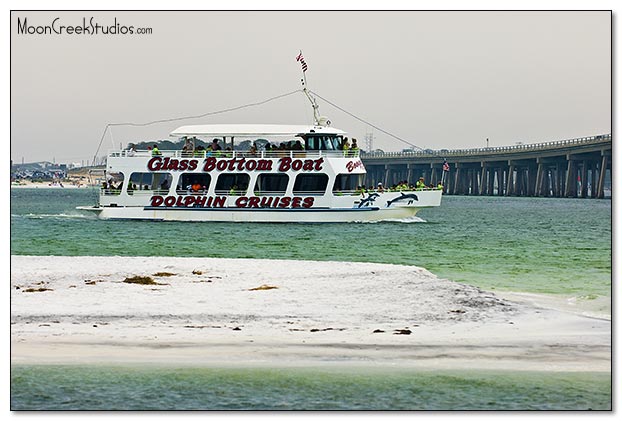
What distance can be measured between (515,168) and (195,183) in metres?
52.7

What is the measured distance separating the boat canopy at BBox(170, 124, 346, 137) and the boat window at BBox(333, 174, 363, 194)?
2.29 metres

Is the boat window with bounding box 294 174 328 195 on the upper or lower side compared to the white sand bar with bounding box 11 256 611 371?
upper

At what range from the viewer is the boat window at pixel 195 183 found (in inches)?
1797

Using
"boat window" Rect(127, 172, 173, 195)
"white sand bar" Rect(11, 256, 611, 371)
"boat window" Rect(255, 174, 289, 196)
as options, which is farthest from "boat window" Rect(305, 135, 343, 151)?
"white sand bar" Rect(11, 256, 611, 371)

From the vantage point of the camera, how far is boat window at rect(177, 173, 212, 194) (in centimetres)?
4566

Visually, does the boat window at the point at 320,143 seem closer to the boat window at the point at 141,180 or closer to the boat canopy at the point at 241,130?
the boat canopy at the point at 241,130

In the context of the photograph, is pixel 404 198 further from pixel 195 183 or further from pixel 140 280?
pixel 140 280

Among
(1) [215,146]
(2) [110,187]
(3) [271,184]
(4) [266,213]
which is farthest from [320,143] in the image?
(2) [110,187]

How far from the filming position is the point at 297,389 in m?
13.9

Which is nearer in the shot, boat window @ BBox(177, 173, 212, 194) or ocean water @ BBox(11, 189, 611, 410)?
ocean water @ BBox(11, 189, 611, 410)

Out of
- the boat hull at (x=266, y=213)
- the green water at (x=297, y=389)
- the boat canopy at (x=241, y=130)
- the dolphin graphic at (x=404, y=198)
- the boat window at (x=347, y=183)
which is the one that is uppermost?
the boat canopy at (x=241, y=130)

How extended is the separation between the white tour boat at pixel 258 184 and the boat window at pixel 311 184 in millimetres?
40

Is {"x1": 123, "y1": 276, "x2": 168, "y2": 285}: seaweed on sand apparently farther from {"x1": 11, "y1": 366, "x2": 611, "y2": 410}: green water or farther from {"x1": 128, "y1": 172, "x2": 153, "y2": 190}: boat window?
{"x1": 128, "y1": 172, "x2": 153, "y2": 190}: boat window

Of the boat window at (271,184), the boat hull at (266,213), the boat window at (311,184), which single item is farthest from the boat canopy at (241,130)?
the boat hull at (266,213)
